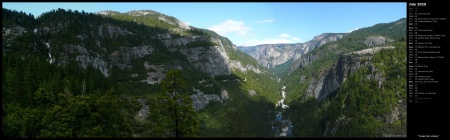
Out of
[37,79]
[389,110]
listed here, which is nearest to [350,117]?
[389,110]

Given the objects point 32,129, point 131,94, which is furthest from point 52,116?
point 131,94

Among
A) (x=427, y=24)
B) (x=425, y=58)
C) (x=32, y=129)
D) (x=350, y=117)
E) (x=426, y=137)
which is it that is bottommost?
(x=350, y=117)

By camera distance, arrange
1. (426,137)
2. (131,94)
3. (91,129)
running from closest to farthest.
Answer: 1. (426,137)
2. (91,129)
3. (131,94)

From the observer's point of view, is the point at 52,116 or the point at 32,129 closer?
the point at 52,116

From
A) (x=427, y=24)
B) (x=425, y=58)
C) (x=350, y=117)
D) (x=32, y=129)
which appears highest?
Answer: (x=427, y=24)

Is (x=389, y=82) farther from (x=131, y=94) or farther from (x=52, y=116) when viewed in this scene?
(x=52, y=116)

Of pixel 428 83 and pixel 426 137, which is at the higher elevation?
pixel 428 83

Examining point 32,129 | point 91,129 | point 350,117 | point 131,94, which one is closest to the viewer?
point 91,129

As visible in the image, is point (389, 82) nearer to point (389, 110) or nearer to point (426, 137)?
point (389, 110)

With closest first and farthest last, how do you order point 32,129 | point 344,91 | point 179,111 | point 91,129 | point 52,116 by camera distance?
point 179,111 → point 91,129 → point 52,116 → point 32,129 → point 344,91
